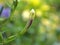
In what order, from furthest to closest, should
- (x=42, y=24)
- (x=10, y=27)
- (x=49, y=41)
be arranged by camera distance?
(x=42, y=24)
(x=49, y=41)
(x=10, y=27)

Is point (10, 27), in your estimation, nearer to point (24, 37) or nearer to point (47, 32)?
point (24, 37)

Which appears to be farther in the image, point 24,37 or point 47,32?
point 47,32

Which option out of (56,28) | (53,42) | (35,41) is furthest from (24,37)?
(56,28)

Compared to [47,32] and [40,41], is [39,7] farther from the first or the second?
[40,41]

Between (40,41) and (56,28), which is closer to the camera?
(40,41)

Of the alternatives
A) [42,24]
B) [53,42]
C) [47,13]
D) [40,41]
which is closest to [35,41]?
[40,41]

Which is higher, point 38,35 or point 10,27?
point 10,27

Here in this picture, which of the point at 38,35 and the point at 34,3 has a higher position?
the point at 34,3

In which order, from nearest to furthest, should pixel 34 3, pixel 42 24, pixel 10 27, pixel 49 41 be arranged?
pixel 10 27, pixel 49 41, pixel 42 24, pixel 34 3

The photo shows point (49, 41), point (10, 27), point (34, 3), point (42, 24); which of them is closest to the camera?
point (10, 27)
